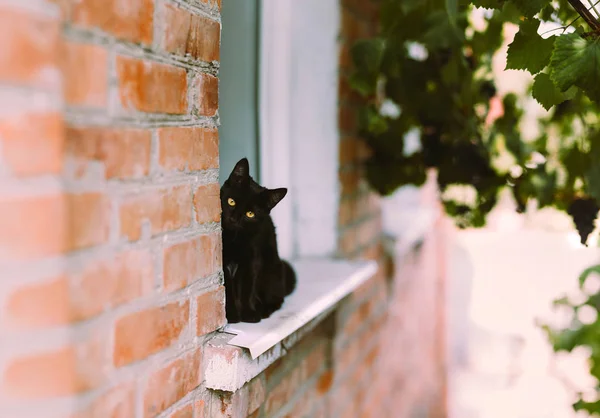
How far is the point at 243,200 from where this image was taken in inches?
39.8

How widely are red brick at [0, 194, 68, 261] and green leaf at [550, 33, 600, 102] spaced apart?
2.18ft

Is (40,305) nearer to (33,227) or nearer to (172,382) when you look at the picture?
(33,227)

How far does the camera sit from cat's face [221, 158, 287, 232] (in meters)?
1.00

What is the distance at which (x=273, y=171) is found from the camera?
5.11 feet

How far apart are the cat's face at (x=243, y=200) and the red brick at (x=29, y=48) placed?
1.59 ft

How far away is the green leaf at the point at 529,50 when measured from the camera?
0.86 metres

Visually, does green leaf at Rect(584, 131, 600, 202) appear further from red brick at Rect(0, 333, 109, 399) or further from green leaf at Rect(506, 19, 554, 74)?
red brick at Rect(0, 333, 109, 399)

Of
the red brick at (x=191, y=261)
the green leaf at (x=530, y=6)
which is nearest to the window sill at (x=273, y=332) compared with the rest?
the red brick at (x=191, y=261)

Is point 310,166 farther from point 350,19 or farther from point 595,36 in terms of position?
point 595,36

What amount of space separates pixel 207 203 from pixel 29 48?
0.39 m

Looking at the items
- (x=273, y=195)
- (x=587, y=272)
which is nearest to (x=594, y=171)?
(x=587, y=272)

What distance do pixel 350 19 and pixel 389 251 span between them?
3.05 feet

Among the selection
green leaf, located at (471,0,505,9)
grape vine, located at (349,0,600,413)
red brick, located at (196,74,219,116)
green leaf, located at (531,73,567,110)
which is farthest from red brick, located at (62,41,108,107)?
grape vine, located at (349,0,600,413)

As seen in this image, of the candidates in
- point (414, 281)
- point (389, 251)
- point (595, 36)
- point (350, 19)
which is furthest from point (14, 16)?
point (414, 281)
